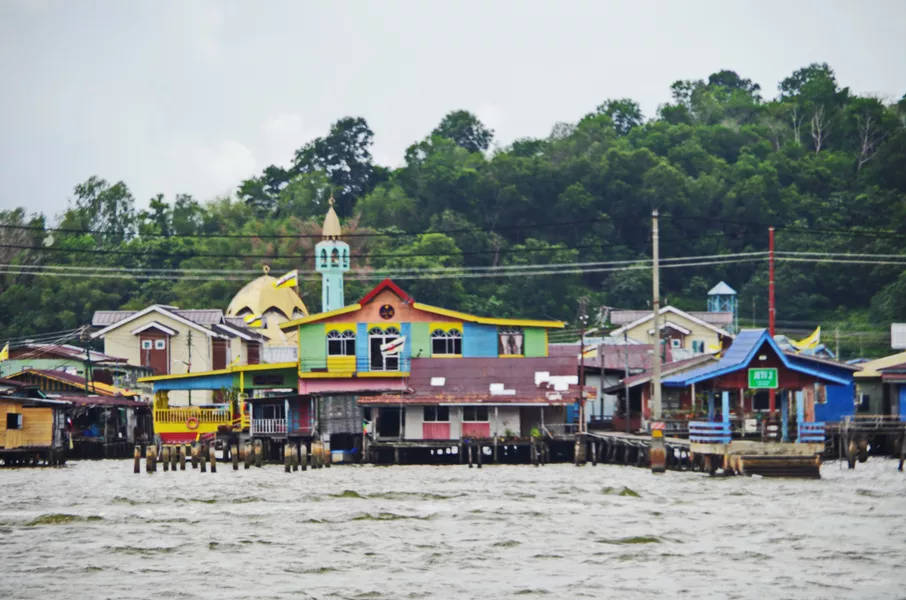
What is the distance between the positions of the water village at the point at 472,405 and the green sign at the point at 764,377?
37 mm

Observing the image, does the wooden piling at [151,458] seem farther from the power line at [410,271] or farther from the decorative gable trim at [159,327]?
the power line at [410,271]

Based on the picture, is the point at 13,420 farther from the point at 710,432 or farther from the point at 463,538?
the point at 463,538

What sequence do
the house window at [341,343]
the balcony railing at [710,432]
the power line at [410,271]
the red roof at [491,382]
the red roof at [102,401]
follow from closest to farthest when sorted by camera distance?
the balcony railing at [710,432]
the red roof at [491,382]
the house window at [341,343]
the red roof at [102,401]
the power line at [410,271]

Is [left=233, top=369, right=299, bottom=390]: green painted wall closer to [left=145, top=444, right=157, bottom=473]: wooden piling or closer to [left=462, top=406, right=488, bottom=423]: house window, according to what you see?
[left=462, top=406, right=488, bottom=423]: house window

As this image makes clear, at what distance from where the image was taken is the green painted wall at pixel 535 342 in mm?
75188

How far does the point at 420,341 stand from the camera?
74.9 m

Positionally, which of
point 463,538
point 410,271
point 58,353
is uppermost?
point 410,271

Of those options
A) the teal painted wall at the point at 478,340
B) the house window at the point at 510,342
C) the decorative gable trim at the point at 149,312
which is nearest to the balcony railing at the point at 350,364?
the teal painted wall at the point at 478,340

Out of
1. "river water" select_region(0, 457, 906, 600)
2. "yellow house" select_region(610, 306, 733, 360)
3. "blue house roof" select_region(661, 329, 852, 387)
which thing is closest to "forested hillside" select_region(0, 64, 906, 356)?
"yellow house" select_region(610, 306, 733, 360)

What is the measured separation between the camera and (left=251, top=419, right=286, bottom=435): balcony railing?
70750mm

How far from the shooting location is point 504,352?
246ft

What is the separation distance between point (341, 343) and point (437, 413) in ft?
22.7

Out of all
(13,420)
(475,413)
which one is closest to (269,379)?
(475,413)

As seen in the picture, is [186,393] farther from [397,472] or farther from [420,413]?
[397,472]
